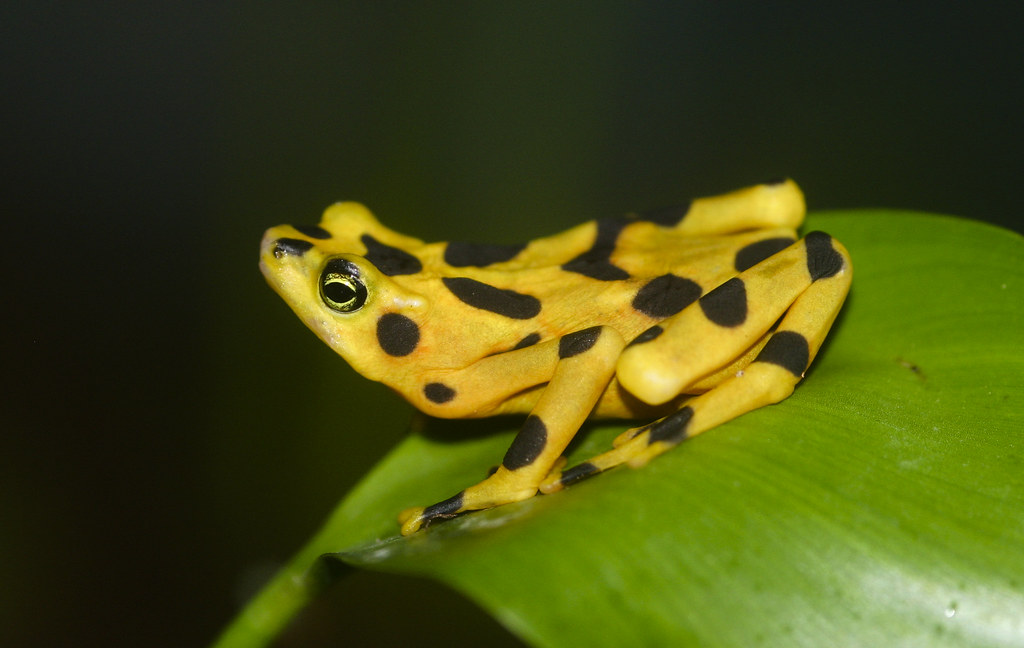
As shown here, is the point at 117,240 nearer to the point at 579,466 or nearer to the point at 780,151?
the point at 579,466

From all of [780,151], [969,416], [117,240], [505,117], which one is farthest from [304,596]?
[780,151]

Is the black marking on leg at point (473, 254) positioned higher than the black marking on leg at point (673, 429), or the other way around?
the black marking on leg at point (473, 254)

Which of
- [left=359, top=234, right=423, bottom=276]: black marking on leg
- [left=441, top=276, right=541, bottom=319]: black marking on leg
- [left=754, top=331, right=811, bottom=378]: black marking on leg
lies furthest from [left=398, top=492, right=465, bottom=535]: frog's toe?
[left=754, top=331, right=811, bottom=378]: black marking on leg

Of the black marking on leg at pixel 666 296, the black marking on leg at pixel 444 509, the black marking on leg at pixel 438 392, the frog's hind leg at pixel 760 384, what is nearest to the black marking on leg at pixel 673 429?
the frog's hind leg at pixel 760 384

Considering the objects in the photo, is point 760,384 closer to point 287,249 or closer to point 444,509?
point 444,509

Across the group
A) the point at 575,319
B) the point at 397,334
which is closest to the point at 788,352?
the point at 575,319

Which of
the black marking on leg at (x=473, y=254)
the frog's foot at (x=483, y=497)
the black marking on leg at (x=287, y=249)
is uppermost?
the black marking on leg at (x=287, y=249)

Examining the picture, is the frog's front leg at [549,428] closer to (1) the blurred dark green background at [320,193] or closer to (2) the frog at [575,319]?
(2) the frog at [575,319]
